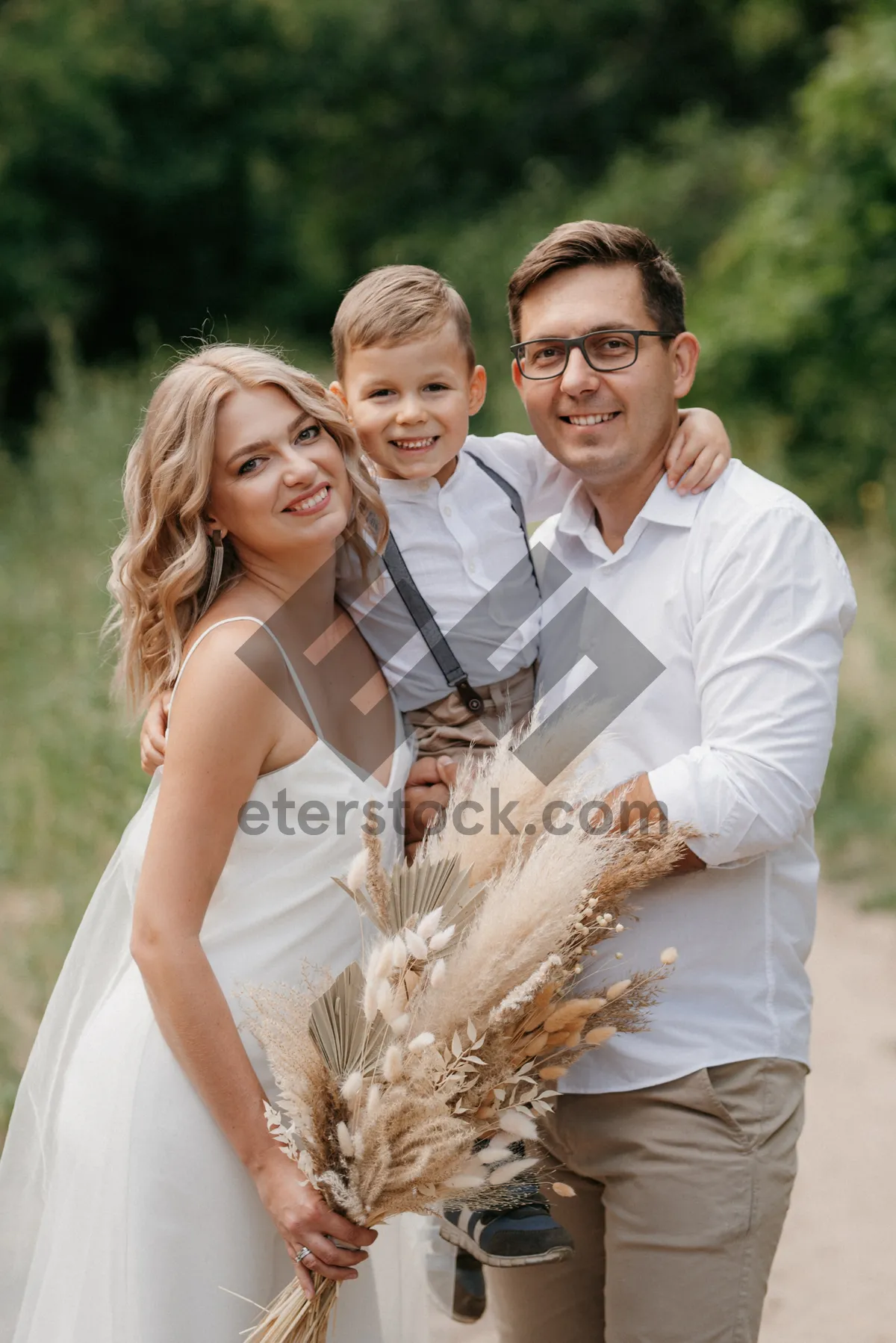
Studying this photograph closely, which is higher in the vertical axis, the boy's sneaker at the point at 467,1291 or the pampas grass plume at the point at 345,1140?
the pampas grass plume at the point at 345,1140

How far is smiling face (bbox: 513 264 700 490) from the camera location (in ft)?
8.33

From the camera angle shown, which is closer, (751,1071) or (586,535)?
(751,1071)

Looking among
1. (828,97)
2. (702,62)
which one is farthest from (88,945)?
(702,62)

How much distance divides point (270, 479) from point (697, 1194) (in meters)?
1.48

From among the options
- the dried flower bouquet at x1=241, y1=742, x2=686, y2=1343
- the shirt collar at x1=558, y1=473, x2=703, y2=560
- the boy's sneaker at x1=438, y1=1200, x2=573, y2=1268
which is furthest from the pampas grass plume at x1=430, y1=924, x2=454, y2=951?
the shirt collar at x1=558, y1=473, x2=703, y2=560

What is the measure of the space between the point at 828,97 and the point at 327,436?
1037 centimetres

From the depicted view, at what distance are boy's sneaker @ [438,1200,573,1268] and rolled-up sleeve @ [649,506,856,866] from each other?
68cm

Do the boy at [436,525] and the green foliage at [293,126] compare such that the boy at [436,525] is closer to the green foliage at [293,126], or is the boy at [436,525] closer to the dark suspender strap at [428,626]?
the dark suspender strap at [428,626]

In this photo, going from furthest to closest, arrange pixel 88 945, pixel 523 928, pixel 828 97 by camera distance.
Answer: pixel 828 97 < pixel 88 945 < pixel 523 928

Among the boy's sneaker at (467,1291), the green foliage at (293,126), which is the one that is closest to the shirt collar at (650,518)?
the boy's sneaker at (467,1291)

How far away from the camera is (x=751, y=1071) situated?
238 centimetres

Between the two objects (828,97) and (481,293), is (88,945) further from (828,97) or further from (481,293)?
(481,293)

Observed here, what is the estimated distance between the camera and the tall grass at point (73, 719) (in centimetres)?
490

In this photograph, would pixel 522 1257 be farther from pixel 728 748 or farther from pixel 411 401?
pixel 411 401
